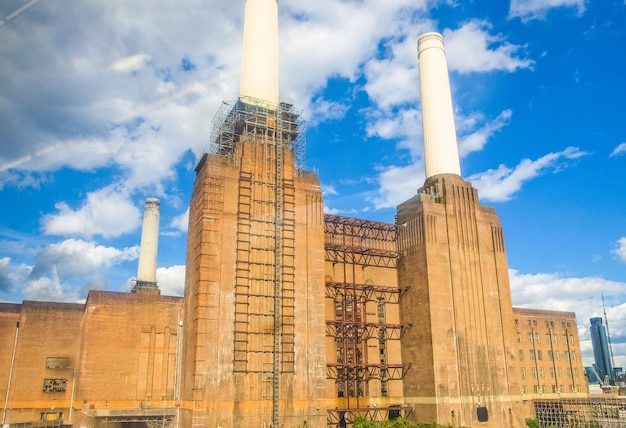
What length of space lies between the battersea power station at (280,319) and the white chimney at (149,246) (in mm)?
20241

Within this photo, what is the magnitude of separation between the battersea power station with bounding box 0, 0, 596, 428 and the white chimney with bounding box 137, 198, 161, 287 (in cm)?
2024

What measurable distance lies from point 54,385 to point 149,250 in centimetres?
2595

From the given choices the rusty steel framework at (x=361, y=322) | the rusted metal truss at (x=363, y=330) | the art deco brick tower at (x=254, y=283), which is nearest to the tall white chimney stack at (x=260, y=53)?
the art deco brick tower at (x=254, y=283)

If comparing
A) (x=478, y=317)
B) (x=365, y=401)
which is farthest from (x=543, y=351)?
(x=365, y=401)

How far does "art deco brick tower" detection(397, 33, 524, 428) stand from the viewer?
52.1 meters

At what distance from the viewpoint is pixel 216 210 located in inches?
1796

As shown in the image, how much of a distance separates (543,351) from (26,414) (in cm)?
6395

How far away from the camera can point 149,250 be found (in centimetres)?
7294

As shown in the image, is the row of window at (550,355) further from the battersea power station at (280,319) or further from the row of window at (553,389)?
the battersea power station at (280,319)

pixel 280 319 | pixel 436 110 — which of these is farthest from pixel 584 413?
pixel 280 319

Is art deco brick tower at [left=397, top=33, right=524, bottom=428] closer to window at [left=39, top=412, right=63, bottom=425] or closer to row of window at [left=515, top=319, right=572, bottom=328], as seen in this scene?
row of window at [left=515, top=319, right=572, bottom=328]

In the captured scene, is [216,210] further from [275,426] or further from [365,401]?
[365,401]

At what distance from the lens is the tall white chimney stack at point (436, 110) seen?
2462 inches

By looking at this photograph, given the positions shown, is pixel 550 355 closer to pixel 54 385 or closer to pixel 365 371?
pixel 365 371
